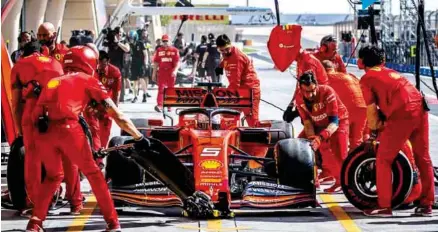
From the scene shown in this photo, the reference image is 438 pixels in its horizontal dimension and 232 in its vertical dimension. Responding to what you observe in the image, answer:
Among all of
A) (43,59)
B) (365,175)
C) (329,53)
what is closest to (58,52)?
(43,59)

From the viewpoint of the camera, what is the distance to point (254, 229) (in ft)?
34.1

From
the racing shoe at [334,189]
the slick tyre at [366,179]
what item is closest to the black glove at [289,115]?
the racing shoe at [334,189]

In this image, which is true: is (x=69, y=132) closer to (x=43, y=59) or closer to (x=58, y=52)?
(x=43, y=59)

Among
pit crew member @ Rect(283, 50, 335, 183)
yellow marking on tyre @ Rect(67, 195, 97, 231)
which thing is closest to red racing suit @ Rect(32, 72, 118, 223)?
yellow marking on tyre @ Rect(67, 195, 97, 231)

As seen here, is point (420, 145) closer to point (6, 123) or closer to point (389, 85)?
point (389, 85)

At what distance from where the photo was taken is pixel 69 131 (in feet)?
32.0

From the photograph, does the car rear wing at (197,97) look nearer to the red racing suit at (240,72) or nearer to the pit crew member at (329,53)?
the red racing suit at (240,72)

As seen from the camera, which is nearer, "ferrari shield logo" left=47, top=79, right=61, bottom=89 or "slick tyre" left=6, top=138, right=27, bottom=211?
"ferrari shield logo" left=47, top=79, right=61, bottom=89

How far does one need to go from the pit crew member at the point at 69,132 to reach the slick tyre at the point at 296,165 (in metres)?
1.91

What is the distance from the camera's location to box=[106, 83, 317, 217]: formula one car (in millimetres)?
10734

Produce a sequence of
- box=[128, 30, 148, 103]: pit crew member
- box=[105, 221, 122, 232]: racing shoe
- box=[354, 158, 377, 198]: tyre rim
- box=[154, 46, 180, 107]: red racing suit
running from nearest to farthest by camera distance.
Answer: box=[105, 221, 122, 232]: racing shoe < box=[354, 158, 377, 198]: tyre rim < box=[154, 46, 180, 107]: red racing suit < box=[128, 30, 148, 103]: pit crew member

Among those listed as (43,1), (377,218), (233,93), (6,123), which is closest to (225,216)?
(377,218)

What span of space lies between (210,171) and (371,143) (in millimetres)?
1634

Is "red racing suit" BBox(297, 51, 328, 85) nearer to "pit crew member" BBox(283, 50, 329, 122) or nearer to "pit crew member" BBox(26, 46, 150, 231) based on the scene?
"pit crew member" BBox(283, 50, 329, 122)
